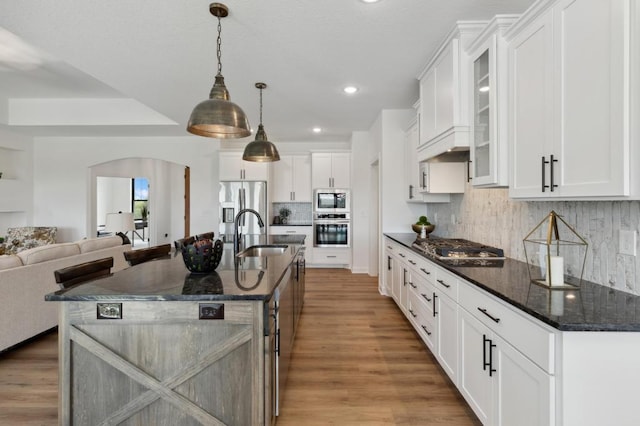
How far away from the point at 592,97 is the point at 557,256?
0.78 metres

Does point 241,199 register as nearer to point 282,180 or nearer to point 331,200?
point 282,180

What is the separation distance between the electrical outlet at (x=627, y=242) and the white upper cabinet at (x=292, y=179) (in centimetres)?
561

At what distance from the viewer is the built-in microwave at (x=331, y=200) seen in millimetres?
6484

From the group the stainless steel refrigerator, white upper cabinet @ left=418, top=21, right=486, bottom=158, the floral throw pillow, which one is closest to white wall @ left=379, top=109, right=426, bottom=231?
white upper cabinet @ left=418, top=21, right=486, bottom=158

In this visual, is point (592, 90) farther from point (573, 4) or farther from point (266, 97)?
point (266, 97)

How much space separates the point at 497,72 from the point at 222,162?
5367 millimetres

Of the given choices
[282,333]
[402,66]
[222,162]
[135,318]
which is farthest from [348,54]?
[222,162]

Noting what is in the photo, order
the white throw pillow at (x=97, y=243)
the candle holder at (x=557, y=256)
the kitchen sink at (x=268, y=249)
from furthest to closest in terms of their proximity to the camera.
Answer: the white throw pillow at (x=97, y=243)
the kitchen sink at (x=268, y=249)
the candle holder at (x=557, y=256)

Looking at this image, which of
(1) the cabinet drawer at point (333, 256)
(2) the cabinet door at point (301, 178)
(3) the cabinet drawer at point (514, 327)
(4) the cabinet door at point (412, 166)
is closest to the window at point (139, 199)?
(2) the cabinet door at point (301, 178)

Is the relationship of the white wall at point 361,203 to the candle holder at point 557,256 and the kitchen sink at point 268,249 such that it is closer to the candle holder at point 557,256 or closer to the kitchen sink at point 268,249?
the kitchen sink at point 268,249

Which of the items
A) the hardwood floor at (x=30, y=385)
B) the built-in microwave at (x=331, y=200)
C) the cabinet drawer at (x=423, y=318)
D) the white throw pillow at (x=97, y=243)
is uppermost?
the built-in microwave at (x=331, y=200)

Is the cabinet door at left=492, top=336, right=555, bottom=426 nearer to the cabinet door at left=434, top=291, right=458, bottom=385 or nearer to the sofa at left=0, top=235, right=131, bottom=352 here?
the cabinet door at left=434, top=291, right=458, bottom=385

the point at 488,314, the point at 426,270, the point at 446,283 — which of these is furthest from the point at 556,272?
the point at 426,270

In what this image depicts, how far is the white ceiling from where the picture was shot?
2.35m
